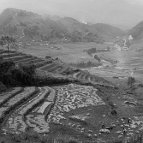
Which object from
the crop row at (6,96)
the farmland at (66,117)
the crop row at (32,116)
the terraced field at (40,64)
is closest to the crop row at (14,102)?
the farmland at (66,117)

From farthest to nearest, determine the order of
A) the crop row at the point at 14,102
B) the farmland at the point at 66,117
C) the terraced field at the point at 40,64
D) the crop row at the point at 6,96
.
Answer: the terraced field at the point at 40,64 < the crop row at the point at 6,96 < the crop row at the point at 14,102 < the farmland at the point at 66,117

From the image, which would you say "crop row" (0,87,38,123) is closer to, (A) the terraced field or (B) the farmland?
(B) the farmland

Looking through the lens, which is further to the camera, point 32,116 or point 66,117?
point 66,117

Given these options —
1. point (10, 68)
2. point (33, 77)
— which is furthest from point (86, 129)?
point (33, 77)

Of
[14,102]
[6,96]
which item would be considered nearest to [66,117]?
[14,102]

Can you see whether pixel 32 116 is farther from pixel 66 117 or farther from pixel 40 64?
pixel 40 64

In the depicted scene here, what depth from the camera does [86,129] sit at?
20.2m

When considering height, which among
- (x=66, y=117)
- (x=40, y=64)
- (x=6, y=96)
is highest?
(x=6, y=96)

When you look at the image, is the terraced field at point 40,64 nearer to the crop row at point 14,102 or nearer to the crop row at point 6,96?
the crop row at point 6,96

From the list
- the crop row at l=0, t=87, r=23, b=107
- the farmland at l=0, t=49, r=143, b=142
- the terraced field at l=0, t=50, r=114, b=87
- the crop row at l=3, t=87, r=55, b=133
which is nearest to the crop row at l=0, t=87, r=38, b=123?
the farmland at l=0, t=49, r=143, b=142

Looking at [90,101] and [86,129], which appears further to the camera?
[90,101]

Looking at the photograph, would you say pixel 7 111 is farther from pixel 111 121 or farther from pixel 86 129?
pixel 111 121

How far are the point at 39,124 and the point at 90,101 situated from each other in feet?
31.1

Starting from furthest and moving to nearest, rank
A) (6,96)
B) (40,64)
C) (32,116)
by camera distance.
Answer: (40,64)
(6,96)
(32,116)
